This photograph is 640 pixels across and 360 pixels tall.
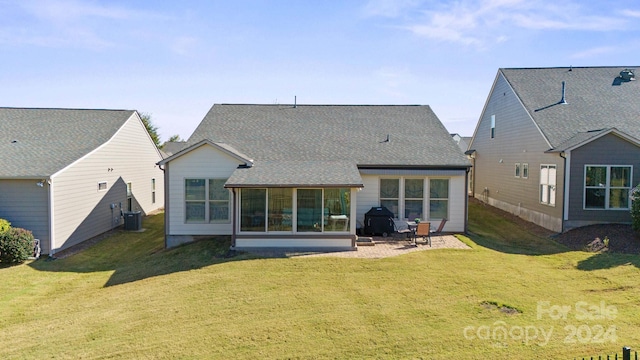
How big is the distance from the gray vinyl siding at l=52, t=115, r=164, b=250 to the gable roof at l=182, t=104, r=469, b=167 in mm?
4466

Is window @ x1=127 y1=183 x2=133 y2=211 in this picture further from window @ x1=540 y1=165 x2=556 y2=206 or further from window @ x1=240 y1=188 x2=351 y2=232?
window @ x1=540 y1=165 x2=556 y2=206

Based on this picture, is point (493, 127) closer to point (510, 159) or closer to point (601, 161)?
point (510, 159)

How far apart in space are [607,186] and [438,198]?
675cm

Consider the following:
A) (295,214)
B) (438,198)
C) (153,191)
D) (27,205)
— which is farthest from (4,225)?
(438,198)

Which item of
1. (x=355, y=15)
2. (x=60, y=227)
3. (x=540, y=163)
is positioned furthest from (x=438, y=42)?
(x=60, y=227)

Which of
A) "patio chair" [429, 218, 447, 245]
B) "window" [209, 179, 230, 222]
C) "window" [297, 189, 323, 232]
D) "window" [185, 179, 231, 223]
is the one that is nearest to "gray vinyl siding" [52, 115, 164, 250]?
"window" [185, 179, 231, 223]

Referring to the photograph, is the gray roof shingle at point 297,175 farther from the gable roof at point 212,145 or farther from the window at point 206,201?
the window at point 206,201

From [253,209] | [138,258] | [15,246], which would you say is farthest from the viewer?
[138,258]

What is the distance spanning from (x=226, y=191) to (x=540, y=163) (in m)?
14.2

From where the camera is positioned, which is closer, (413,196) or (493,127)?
(413,196)

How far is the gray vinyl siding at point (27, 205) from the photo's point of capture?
15.3m

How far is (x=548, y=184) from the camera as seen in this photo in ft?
62.0

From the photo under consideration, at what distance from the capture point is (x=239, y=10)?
14.2 metres

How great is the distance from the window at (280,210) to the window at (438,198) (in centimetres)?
626
